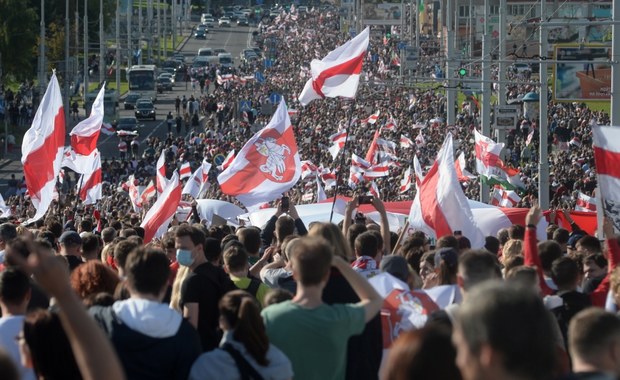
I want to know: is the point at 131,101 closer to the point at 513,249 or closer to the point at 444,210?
the point at 444,210

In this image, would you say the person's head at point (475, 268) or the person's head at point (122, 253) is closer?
the person's head at point (475, 268)

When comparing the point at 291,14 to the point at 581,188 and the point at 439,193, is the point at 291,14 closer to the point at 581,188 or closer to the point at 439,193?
the point at 581,188

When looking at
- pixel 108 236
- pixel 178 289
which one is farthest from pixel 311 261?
pixel 108 236

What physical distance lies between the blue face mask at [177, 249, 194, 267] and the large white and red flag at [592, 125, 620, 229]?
3.78 metres

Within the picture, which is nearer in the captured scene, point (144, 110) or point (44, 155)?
point (44, 155)

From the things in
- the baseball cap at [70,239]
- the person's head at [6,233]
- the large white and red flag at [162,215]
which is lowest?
the large white and red flag at [162,215]

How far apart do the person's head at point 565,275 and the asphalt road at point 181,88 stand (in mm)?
51142

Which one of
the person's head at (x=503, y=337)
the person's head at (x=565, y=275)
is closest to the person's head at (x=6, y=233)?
the person's head at (x=565, y=275)

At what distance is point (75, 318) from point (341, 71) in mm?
13182

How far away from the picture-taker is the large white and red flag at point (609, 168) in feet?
37.5

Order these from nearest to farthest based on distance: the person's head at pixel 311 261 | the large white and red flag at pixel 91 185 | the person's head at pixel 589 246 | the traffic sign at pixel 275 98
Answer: the person's head at pixel 311 261, the person's head at pixel 589 246, the large white and red flag at pixel 91 185, the traffic sign at pixel 275 98

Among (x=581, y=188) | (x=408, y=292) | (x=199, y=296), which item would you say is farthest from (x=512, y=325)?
(x=581, y=188)

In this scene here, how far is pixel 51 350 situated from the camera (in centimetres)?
625

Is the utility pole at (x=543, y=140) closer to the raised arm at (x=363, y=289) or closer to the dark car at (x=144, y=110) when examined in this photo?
the raised arm at (x=363, y=289)
